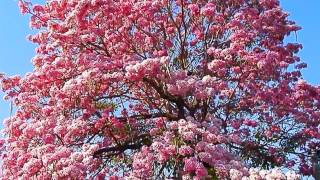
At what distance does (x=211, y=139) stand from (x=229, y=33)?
10.9 feet

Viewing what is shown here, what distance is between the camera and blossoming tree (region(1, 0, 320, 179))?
34.2 ft

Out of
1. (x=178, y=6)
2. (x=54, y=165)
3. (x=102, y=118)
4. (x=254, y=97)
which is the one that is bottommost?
(x=54, y=165)

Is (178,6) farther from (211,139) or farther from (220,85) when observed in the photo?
(211,139)

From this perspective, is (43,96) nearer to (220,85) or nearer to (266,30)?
(220,85)

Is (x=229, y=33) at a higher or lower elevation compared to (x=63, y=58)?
higher

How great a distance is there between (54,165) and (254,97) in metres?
4.50

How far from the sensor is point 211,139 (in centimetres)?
1028

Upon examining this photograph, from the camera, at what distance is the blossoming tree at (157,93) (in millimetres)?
10438

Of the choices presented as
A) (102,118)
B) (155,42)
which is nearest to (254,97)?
(155,42)

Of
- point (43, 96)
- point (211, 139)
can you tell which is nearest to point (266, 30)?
point (211, 139)

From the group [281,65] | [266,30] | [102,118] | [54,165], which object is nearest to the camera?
[54,165]

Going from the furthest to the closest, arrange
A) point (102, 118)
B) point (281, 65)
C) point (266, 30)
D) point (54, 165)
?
1. point (266, 30)
2. point (281, 65)
3. point (102, 118)
4. point (54, 165)

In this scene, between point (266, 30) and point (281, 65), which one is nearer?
point (281, 65)

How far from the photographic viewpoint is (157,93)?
12.0 meters
